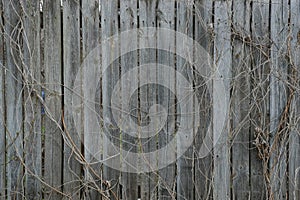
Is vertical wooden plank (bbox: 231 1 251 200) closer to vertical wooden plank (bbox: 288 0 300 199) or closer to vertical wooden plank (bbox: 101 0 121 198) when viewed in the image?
vertical wooden plank (bbox: 288 0 300 199)

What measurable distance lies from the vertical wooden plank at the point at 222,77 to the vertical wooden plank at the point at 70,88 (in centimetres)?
100

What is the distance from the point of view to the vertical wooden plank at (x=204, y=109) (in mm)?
3123

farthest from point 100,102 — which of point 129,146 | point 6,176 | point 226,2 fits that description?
point 226,2

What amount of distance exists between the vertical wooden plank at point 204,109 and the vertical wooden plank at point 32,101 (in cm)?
114

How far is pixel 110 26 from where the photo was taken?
10.2ft

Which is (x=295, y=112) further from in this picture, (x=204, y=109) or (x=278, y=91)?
(x=204, y=109)

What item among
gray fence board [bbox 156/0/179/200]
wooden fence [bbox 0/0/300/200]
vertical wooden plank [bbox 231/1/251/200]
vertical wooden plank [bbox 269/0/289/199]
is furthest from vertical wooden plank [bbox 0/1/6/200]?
vertical wooden plank [bbox 269/0/289/199]

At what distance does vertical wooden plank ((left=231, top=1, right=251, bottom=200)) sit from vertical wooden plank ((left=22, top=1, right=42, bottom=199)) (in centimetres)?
142

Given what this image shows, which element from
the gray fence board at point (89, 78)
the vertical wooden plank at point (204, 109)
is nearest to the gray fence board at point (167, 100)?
the vertical wooden plank at point (204, 109)

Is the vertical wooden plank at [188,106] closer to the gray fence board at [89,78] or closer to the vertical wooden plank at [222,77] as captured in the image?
the vertical wooden plank at [222,77]

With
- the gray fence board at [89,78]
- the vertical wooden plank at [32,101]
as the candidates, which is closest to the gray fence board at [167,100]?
the gray fence board at [89,78]

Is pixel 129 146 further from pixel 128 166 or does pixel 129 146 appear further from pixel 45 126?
pixel 45 126

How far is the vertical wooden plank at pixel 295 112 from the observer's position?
3156mm

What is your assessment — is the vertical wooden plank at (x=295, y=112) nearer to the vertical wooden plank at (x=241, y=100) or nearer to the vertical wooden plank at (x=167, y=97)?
the vertical wooden plank at (x=241, y=100)
